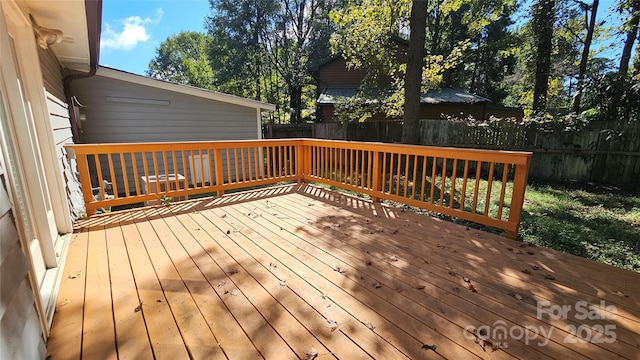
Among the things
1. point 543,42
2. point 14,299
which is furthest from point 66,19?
point 543,42

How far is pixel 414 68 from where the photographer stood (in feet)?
19.1

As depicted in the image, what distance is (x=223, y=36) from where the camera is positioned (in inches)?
647

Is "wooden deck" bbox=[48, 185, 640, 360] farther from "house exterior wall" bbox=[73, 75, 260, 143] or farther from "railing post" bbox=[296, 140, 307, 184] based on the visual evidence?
"house exterior wall" bbox=[73, 75, 260, 143]

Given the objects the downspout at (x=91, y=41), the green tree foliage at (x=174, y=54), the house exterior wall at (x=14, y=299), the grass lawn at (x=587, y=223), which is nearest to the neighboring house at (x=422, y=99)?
the grass lawn at (x=587, y=223)

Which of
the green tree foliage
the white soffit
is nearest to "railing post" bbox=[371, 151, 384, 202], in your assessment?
the white soffit

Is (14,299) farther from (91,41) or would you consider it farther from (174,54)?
(174,54)

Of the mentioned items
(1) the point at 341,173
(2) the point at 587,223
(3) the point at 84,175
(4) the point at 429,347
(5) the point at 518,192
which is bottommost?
(2) the point at 587,223

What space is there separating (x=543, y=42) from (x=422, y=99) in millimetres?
4152

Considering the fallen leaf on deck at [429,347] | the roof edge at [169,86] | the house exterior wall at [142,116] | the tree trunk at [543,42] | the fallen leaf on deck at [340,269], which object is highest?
the tree trunk at [543,42]

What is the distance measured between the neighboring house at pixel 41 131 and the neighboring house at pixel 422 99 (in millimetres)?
7333

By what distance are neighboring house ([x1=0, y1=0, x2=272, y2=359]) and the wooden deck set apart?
304 mm

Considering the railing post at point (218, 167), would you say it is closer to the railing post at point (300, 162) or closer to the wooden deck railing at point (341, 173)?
the wooden deck railing at point (341, 173)

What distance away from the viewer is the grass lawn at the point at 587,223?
2.96 m

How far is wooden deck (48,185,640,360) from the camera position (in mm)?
1497
